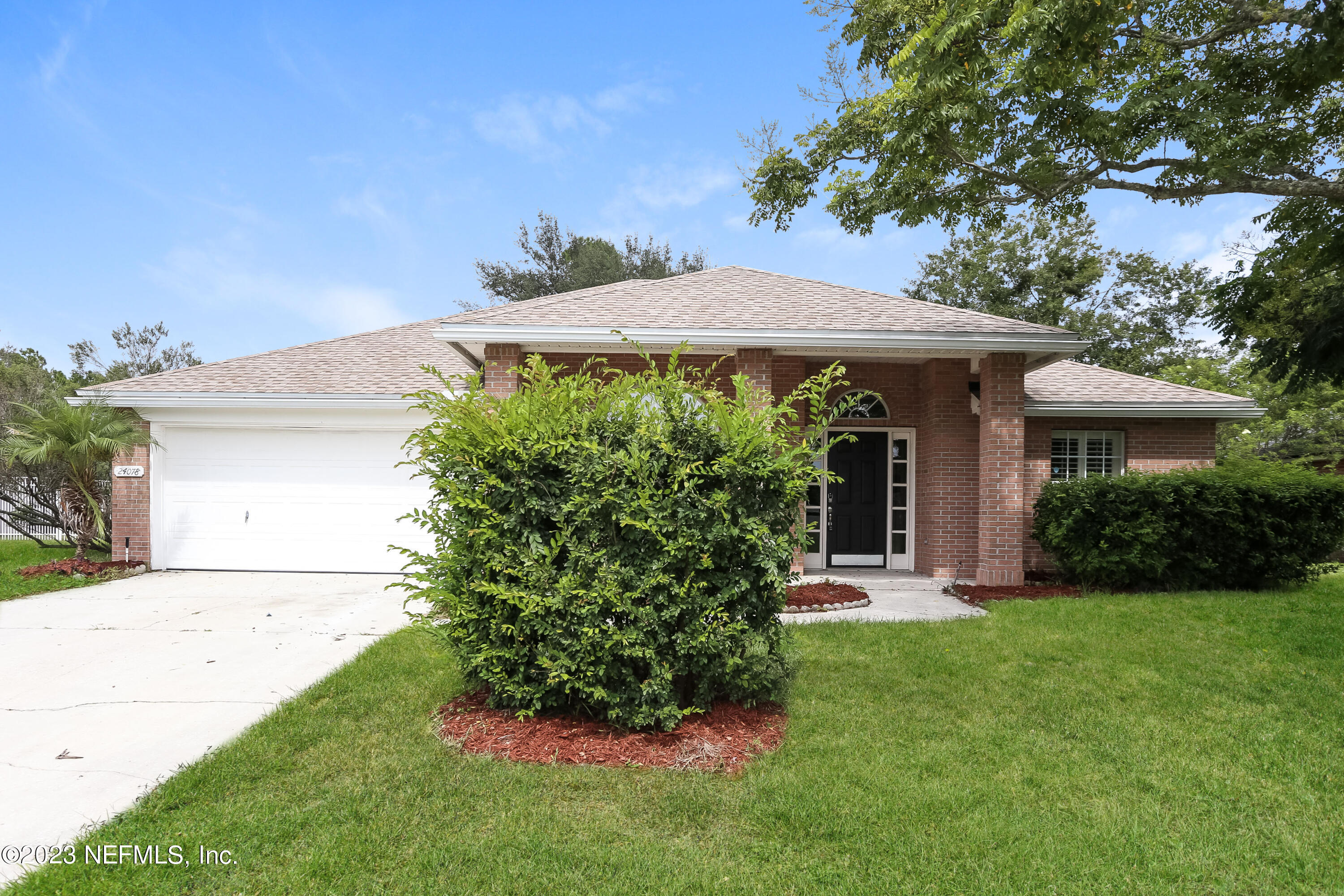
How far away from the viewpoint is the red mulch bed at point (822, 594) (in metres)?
7.38

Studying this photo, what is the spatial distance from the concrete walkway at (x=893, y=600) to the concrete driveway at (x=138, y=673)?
16.0ft

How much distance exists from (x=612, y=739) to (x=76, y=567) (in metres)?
10.3

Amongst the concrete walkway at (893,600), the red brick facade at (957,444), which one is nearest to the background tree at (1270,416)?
the red brick facade at (957,444)

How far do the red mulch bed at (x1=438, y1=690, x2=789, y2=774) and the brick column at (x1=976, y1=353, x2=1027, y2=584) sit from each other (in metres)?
5.74

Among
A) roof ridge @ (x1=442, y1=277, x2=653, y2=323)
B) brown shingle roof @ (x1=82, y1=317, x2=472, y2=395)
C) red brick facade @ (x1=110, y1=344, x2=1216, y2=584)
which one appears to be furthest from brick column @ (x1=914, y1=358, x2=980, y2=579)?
brown shingle roof @ (x1=82, y1=317, x2=472, y2=395)

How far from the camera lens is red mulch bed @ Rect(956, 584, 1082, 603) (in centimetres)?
787

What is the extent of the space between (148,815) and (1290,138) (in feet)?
37.9

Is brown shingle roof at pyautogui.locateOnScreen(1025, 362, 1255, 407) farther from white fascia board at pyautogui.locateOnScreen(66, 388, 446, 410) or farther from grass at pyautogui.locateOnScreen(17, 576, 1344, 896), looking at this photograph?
white fascia board at pyautogui.locateOnScreen(66, 388, 446, 410)

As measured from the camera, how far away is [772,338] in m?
8.30

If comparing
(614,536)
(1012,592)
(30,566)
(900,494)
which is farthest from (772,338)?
(30,566)

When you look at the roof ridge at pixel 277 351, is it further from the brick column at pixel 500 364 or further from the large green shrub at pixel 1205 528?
the large green shrub at pixel 1205 528

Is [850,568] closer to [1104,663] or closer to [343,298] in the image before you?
[1104,663]

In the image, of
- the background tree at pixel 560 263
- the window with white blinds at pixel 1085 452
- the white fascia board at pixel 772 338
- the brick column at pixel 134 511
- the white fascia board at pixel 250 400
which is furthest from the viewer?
the background tree at pixel 560 263

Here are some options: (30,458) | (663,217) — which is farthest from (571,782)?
(663,217)
